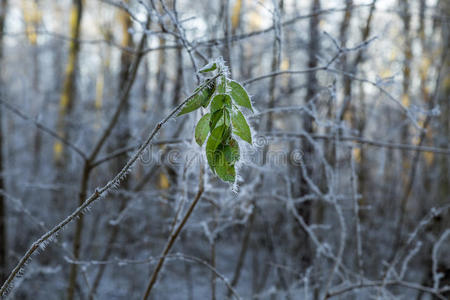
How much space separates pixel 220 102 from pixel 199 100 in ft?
0.23

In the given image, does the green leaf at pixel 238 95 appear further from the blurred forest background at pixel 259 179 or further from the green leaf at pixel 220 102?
the blurred forest background at pixel 259 179

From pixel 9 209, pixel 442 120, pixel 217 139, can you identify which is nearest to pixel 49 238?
pixel 217 139

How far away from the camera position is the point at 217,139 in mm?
799

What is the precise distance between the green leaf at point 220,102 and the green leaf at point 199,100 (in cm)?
5

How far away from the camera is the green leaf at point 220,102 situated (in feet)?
2.67

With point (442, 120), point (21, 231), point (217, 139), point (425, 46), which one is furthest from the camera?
point (425, 46)

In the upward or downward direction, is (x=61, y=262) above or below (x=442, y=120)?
below

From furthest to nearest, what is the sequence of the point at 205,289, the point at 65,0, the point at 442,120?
the point at 65,0 < the point at 442,120 < the point at 205,289

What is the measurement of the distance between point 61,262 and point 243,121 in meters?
5.83

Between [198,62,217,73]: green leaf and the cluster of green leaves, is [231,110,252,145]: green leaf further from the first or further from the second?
[198,62,217,73]: green leaf

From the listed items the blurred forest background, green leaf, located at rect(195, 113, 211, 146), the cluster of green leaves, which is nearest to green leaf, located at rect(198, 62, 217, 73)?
the cluster of green leaves

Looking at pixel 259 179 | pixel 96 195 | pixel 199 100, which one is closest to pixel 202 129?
pixel 199 100

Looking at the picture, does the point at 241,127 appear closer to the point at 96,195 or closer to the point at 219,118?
the point at 219,118

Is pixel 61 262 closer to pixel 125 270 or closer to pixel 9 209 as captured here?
pixel 125 270
